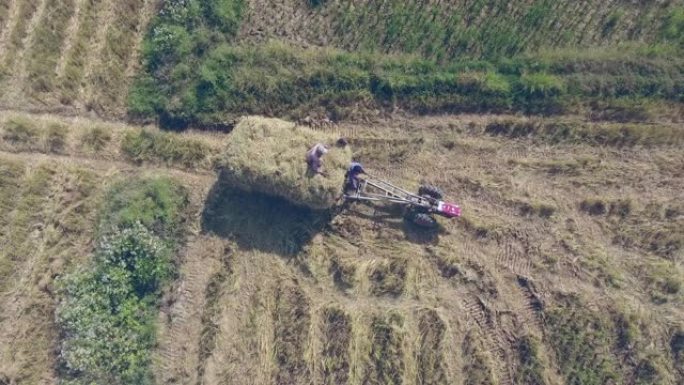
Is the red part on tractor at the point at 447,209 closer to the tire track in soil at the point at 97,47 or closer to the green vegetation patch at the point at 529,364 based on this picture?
the green vegetation patch at the point at 529,364

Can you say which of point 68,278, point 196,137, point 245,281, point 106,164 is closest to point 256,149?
point 196,137

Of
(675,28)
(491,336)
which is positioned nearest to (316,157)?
(491,336)

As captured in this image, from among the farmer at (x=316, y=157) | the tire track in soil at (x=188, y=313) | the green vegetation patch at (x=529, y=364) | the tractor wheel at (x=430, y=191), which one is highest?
the farmer at (x=316, y=157)

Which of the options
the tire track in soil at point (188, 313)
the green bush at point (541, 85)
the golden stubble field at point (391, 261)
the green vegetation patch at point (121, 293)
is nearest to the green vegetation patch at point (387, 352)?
the golden stubble field at point (391, 261)

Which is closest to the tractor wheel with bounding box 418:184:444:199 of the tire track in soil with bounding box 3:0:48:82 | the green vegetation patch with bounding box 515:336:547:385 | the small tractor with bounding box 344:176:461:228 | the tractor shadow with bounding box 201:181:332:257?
the small tractor with bounding box 344:176:461:228

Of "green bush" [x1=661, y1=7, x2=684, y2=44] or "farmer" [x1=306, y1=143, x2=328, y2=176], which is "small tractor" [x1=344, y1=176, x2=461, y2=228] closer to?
"farmer" [x1=306, y1=143, x2=328, y2=176]

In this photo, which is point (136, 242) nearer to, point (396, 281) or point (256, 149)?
point (256, 149)
